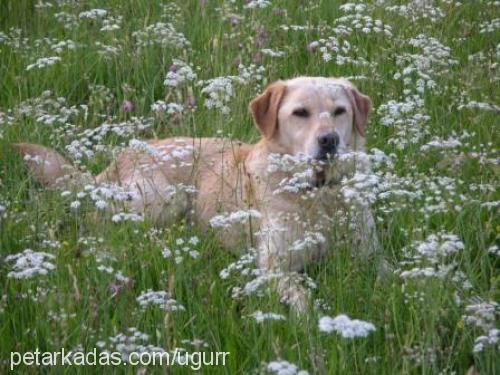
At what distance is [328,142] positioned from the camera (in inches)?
199

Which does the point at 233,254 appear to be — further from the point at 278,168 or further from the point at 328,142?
the point at 328,142

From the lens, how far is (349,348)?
3.72 m

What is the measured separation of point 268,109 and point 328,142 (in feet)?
2.32

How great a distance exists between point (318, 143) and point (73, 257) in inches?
58.3

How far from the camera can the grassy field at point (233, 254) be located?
11.3 feet

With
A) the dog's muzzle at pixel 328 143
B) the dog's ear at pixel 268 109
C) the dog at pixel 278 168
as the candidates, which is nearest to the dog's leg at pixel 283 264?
the dog at pixel 278 168

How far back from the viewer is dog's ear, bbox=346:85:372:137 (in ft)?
18.0

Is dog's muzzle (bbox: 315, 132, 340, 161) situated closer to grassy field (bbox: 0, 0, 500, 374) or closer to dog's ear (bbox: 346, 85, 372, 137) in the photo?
grassy field (bbox: 0, 0, 500, 374)

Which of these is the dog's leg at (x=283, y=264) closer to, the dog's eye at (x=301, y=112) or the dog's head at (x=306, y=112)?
the dog's head at (x=306, y=112)

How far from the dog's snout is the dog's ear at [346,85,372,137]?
0.47 meters

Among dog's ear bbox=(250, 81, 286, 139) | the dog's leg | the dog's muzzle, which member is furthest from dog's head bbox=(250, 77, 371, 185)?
the dog's leg

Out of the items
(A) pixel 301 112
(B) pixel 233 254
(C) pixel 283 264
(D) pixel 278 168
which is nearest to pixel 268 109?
(A) pixel 301 112

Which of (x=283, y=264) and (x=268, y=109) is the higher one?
(x=268, y=109)

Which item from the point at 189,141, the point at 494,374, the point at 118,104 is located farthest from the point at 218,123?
the point at 494,374
